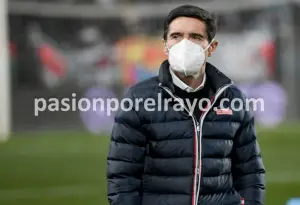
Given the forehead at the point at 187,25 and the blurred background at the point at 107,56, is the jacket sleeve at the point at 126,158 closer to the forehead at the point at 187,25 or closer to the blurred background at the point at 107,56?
the forehead at the point at 187,25

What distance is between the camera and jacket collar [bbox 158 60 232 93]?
3.64 metres

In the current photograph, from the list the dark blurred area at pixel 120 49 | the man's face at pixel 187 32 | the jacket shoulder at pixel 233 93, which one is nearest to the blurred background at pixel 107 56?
the dark blurred area at pixel 120 49

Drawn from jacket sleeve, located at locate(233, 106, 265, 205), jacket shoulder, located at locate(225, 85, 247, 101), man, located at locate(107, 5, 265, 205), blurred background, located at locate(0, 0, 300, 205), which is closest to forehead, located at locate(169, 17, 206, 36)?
man, located at locate(107, 5, 265, 205)

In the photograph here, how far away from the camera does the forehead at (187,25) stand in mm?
3611

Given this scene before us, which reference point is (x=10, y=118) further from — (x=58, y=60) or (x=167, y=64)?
(x=167, y=64)

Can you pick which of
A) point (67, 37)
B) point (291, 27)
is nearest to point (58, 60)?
point (67, 37)

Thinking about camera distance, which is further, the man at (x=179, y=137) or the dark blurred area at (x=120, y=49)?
the dark blurred area at (x=120, y=49)

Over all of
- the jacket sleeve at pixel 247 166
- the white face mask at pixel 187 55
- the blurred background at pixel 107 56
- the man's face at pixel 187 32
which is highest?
the blurred background at pixel 107 56

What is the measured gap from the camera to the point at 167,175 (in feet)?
11.8

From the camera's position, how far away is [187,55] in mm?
3564

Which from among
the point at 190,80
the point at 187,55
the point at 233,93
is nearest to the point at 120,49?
the point at 233,93

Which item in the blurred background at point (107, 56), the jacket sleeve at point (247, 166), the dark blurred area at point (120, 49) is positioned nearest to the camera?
the jacket sleeve at point (247, 166)

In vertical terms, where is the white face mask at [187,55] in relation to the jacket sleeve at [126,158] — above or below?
above

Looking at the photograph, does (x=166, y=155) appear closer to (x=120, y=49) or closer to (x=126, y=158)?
(x=126, y=158)
